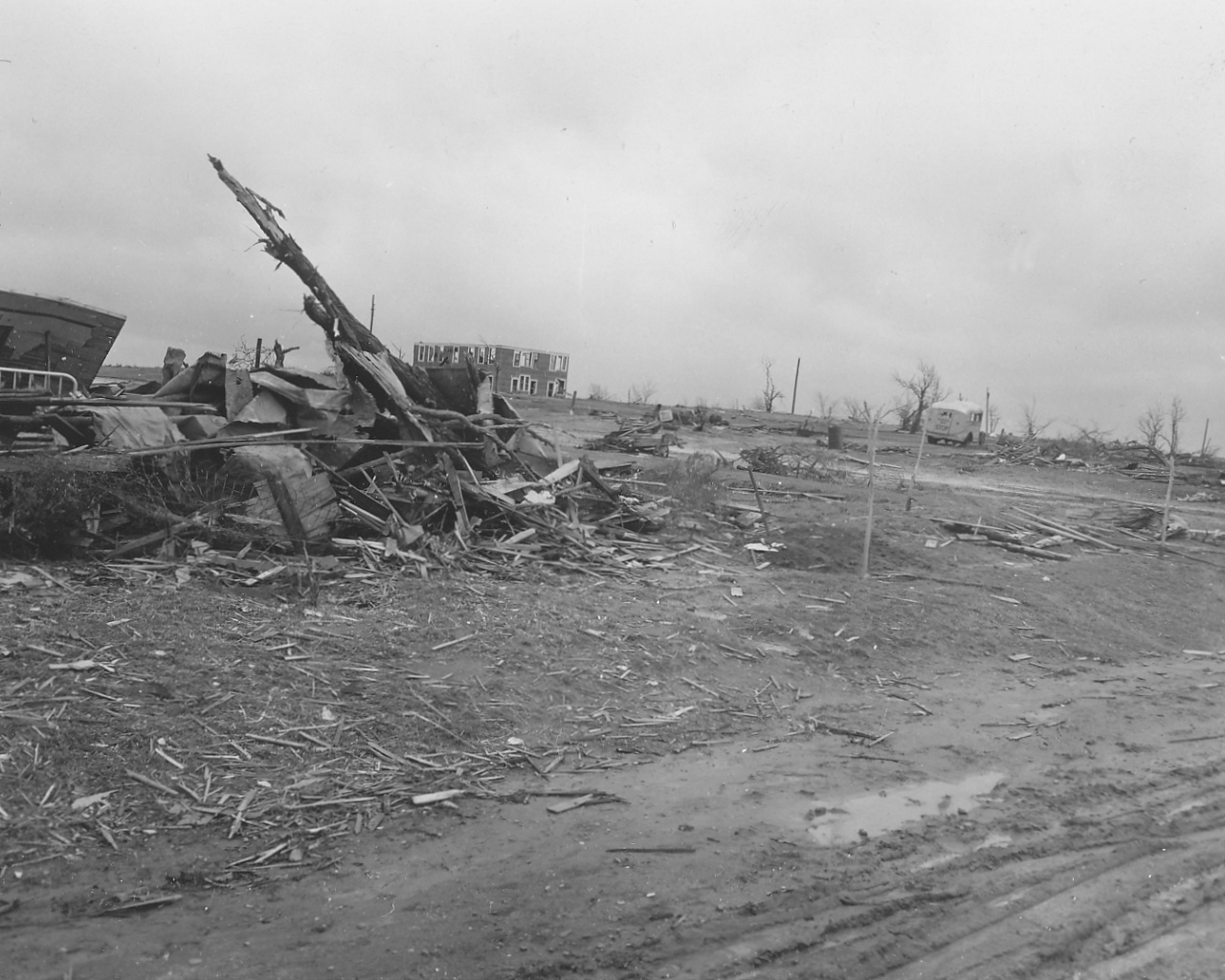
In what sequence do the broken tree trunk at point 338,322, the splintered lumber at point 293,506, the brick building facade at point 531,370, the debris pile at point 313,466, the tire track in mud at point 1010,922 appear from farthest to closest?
the brick building facade at point 531,370 → the broken tree trunk at point 338,322 → the splintered lumber at point 293,506 → the debris pile at point 313,466 → the tire track in mud at point 1010,922

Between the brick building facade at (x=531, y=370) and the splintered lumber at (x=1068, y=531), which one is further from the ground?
the brick building facade at (x=531, y=370)

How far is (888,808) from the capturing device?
5387 millimetres

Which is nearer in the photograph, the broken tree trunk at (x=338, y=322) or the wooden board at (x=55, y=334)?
the wooden board at (x=55, y=334)

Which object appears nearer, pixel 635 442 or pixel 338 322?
pixel 338 322

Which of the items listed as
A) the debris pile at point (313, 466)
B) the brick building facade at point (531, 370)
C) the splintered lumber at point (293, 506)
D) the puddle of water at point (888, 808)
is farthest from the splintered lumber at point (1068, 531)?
the brick building facade at point (531, 370)

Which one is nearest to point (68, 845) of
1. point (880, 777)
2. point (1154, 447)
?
point (880, 777)

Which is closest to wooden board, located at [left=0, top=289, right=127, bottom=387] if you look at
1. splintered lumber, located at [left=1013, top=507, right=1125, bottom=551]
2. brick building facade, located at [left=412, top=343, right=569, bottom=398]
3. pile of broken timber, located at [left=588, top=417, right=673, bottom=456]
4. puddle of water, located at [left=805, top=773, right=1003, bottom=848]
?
puddle of water, located at [left=805, top=773, right=1003, bottom=848]

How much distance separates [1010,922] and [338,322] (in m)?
11.1

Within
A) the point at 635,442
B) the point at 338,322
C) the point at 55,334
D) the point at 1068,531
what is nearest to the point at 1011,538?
the point at 1068,531

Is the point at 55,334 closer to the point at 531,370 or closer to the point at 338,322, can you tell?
the point at 338,322

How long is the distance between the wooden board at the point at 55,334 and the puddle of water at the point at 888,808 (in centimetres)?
1083

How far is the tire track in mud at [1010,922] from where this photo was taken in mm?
3703

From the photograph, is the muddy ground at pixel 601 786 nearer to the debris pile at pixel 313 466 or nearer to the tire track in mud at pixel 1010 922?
the tire track in mud at pixel 1010 922

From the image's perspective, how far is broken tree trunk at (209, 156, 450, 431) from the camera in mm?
12438
